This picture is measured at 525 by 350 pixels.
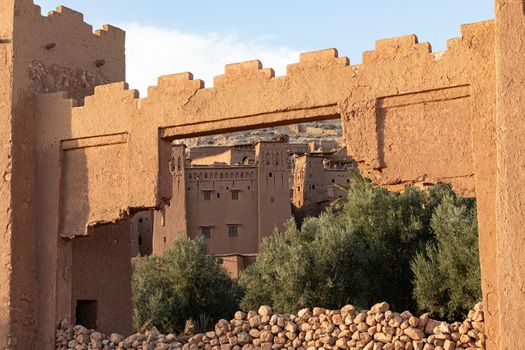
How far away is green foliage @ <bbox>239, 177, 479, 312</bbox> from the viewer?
20.8 metres

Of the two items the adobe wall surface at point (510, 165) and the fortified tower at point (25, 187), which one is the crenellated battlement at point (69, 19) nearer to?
the fortified tower at point (25, 187)

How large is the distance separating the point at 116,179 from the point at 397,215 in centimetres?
1229

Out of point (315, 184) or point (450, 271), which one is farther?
point (315, 184)

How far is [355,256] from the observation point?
21.4m

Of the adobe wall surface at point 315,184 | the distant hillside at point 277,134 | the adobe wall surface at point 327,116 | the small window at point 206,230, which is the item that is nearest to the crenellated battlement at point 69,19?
the adobe wall surface at point 327,116

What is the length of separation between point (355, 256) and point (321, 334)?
37.9 feet

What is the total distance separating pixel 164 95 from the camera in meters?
11.2

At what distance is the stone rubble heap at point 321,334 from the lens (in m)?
8.99

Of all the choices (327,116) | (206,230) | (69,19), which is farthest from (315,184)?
(327,116)

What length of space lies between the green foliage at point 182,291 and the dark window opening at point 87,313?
11.3 meters

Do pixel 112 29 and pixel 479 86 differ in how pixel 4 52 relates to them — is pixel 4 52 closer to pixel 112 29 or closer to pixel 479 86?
pixel 112 29

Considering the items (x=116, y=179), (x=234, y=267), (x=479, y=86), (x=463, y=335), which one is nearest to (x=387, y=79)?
(x=479, y=86)

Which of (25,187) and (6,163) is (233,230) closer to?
(25,187)

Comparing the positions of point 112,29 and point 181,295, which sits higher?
point 112,29
